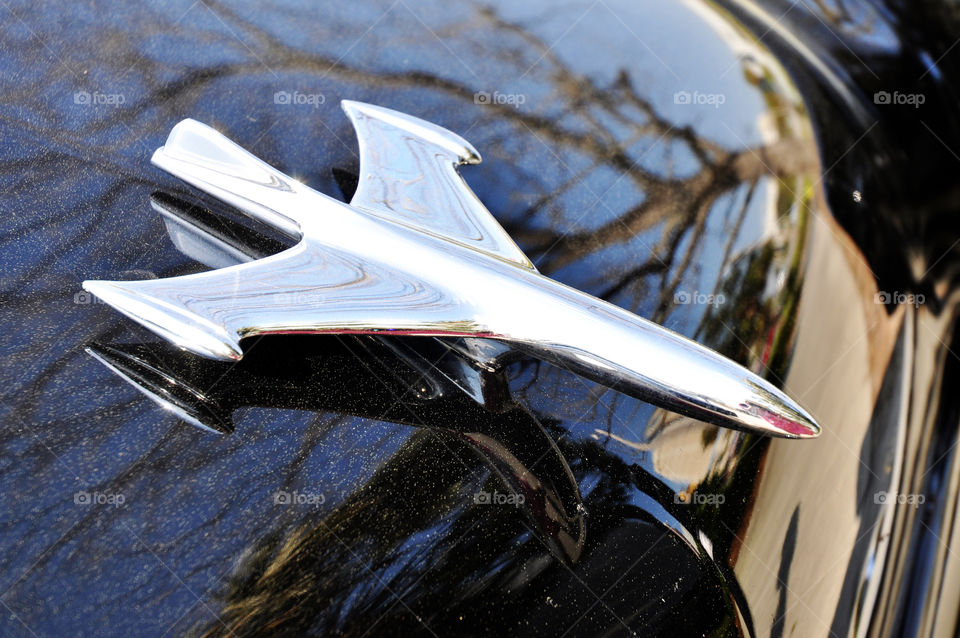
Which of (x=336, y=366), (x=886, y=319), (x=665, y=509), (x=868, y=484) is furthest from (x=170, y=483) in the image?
(x=886, y=319)

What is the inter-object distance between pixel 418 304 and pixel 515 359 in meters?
0.18

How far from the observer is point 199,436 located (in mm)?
1010

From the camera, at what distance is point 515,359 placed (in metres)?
1.13

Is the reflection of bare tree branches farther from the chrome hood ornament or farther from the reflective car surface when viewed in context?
the chrome hood ornament

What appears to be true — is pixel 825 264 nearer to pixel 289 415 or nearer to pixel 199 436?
pixel 289 415

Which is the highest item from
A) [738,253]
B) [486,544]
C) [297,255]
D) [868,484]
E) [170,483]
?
[738,253]

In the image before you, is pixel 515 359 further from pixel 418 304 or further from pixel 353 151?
pixel 353 151

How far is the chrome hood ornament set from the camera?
0.99 metres

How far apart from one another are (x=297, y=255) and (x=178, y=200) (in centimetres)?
28

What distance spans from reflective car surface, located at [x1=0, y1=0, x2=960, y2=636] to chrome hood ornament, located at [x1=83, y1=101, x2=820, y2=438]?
94mm

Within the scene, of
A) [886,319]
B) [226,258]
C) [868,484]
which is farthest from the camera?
[886,319]

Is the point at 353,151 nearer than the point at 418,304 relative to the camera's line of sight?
No

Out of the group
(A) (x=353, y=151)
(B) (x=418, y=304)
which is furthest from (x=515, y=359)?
(A) (x=353, y=151)

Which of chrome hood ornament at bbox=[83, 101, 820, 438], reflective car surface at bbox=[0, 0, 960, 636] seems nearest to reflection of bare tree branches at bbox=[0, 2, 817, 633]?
reflective car surface at bbox=[0, 0, 960, 636]
